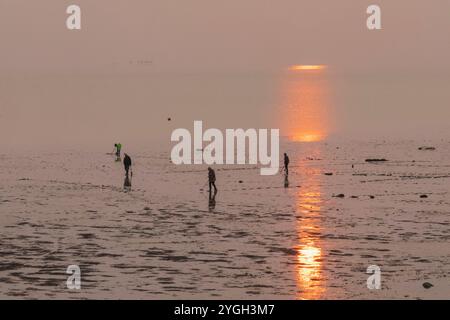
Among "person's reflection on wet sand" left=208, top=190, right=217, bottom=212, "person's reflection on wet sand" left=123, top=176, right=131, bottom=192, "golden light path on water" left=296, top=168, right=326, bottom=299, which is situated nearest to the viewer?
"golden light path on water" left=296, top=168, right=326, bottom=299

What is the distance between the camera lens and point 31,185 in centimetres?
6138

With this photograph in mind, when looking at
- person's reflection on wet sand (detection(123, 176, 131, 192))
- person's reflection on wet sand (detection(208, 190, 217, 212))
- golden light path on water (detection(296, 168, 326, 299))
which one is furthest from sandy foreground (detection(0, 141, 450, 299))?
person's reflection on wet sand (detection(123, 176, 131, 192))

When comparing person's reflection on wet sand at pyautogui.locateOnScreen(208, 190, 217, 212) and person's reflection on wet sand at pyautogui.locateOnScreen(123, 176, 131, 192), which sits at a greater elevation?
person's reflection on wet sand at pyautogui.locateOnScreen(123, 176, 131, 192)

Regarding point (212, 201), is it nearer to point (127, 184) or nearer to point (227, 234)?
point (127, 184)

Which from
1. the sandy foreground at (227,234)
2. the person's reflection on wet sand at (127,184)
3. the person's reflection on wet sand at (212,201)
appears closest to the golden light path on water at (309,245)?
the sandy foreground at (227,234)

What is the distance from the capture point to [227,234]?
140 feet

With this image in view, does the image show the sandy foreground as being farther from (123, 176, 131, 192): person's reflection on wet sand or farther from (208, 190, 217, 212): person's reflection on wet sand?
(123, 176, 131, 192): person's reflection on wet sand

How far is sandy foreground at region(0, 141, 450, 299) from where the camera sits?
109ft

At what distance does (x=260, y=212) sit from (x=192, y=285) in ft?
54.3

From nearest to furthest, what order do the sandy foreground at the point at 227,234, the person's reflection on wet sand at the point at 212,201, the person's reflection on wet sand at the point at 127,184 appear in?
the sandy foreground at the point at 227,234 < the person's reflection on wet sand at the point at 212,201 < the person's reflection on wet sand at the point at 127,184

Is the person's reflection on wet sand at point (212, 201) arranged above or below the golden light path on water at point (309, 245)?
above

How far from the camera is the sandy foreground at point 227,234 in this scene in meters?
33.1

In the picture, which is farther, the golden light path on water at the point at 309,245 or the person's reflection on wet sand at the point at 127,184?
the person's reflection on wet sand at the point at 127,184

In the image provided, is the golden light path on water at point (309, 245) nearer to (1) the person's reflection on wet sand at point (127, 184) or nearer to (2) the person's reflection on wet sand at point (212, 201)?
(2) the person's reflection on wet sand at point (212, 201)
